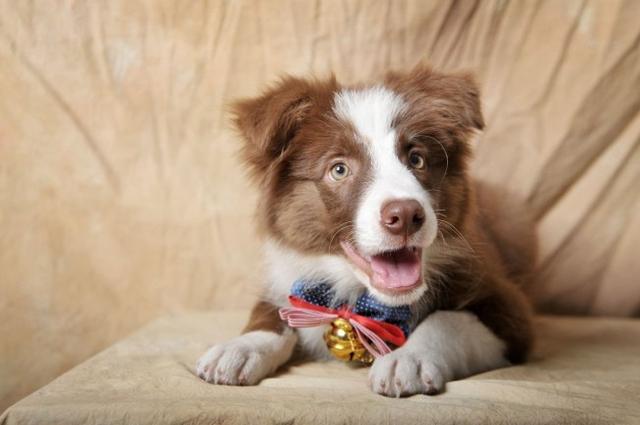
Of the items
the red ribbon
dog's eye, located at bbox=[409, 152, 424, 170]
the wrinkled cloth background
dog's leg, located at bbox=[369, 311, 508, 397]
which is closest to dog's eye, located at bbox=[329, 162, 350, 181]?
dog's eye, located at bbox=[409, 152, 424, 170]

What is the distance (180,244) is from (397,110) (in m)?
1.56

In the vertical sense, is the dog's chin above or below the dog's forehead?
below

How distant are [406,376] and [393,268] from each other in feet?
1.34

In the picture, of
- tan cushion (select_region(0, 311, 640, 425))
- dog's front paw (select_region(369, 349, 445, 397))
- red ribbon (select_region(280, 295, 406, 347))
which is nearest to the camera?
tan cushion (select_region(0, 311, 640, 425))

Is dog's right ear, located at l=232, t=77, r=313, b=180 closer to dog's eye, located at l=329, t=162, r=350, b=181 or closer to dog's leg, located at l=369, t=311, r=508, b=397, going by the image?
dog's eye, located at l=329, t=162, r=350, b=181

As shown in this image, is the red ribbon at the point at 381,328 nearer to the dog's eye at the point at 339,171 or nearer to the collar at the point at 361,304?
the collar at the point at 361,304

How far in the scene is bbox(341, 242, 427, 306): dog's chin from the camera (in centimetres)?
228

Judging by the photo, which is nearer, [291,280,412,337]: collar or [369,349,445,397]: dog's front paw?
[369,349,445,397]: dog's front paw

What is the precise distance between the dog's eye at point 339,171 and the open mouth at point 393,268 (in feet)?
0.83

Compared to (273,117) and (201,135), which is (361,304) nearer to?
(273,117)

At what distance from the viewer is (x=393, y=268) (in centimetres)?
233

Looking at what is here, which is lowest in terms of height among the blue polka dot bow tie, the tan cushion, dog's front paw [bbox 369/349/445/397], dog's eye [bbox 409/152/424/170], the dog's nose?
the tan cushion

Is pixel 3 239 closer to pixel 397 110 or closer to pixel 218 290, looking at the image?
pixel 218 290

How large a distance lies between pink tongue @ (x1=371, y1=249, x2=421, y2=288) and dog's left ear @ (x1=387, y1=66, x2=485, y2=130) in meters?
0.59
